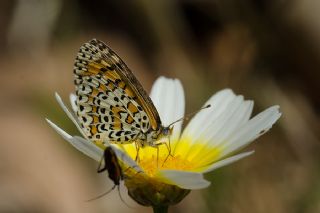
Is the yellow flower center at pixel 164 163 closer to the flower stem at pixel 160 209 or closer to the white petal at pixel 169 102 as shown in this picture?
the flower stem at pixel 160 209

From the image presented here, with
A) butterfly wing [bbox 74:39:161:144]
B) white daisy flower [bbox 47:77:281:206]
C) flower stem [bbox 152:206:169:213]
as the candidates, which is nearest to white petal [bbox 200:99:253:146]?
white daisy flower [bbox 47:77:281:206]

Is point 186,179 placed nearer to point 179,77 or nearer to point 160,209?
point 160,209

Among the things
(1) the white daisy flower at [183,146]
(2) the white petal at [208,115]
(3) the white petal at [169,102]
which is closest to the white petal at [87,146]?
(1) the white daisy flower at [183,146]

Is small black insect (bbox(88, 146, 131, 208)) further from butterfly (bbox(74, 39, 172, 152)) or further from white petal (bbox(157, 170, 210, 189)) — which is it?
butterfly (bbox(74, 39, 172, 152))

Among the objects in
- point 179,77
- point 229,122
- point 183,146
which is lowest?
point 179,77

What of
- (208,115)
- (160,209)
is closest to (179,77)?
(208,115)

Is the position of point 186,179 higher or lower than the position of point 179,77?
higher

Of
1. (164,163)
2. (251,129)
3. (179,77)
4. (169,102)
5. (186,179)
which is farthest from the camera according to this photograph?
(179,77)
